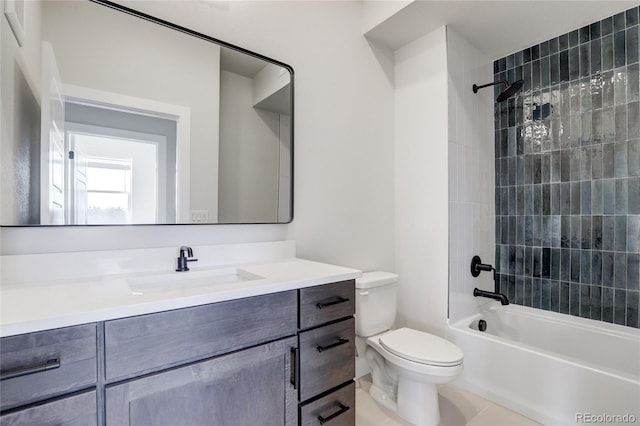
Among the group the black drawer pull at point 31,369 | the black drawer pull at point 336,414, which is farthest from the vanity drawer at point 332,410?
the black drawer pull at point 31,369

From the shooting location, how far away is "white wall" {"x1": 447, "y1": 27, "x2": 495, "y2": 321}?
214 centimetres

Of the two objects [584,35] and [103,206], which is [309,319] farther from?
[584,35]

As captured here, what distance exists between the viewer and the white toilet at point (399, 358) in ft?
5.09

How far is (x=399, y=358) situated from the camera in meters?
1.62

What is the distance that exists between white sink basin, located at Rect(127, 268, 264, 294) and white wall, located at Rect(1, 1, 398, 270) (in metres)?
0.18

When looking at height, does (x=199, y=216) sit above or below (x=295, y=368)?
above

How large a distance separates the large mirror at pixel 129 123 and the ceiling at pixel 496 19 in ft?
3.09

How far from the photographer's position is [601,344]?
77.2 inches

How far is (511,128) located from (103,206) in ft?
9.01

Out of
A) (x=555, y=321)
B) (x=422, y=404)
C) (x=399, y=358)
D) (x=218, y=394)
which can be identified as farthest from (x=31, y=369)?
(x=555, y=321)

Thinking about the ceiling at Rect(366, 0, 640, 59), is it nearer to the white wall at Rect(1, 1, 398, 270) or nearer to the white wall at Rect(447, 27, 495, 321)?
the white wall at Rect(447, 27, 495, 321)

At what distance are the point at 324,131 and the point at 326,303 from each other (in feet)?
3.71

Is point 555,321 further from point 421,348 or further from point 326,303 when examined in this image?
point 326,303

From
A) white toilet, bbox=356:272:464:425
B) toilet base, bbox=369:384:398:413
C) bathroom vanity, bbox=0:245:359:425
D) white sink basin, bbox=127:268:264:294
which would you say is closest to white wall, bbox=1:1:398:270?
white sink basin, bbox=127:268:264:294
